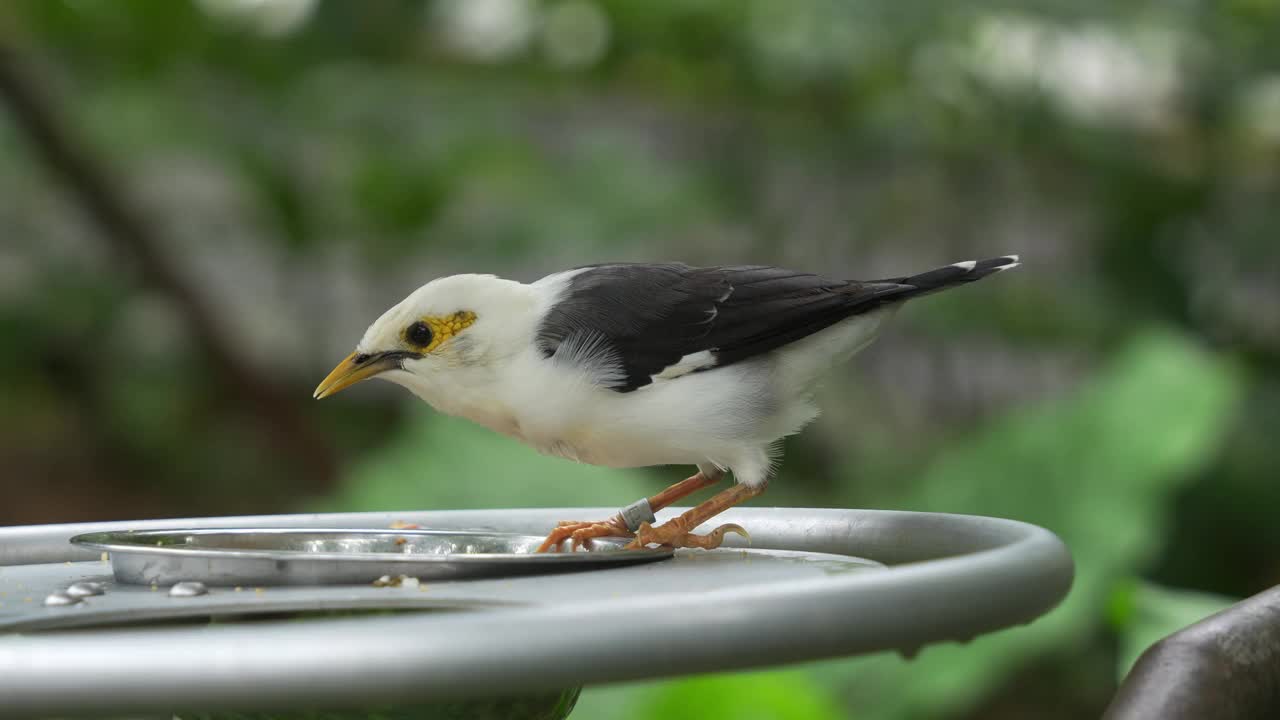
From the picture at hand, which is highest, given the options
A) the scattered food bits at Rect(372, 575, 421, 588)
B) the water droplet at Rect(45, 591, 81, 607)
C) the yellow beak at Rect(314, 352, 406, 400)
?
the yellow beak at Rect(314, 352, 406, 400)

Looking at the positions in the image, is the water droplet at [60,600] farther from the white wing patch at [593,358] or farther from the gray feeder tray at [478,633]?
the white wing patch at [593,358]

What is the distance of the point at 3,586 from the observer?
4.33 ft

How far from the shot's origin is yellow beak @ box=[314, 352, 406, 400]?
1.69m

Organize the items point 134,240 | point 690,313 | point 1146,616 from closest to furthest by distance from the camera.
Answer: point 690,313 → point 1146,616 → point 134,240

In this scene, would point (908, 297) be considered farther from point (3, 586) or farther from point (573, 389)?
point (3, 586)

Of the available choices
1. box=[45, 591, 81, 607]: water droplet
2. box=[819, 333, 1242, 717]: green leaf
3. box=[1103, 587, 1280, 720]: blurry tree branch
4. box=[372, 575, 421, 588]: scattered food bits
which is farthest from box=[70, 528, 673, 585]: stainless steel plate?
box=[819, 333, 1242, 717]: green leaf

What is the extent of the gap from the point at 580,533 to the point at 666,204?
4.31m

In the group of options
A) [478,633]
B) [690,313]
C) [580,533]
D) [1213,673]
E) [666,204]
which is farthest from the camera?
[666,204]

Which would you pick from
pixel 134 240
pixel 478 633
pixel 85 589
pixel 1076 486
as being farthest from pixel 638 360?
pixel 134 240

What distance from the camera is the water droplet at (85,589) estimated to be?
1.18 meters

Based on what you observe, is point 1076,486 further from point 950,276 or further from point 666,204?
point 950,276

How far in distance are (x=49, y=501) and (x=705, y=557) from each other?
6056 mm

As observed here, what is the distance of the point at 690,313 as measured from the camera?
1.75 metres

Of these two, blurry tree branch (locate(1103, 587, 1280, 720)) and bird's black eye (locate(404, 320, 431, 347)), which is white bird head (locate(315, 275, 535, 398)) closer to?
bird's black eye (locate(404, 320, 431, 347))
